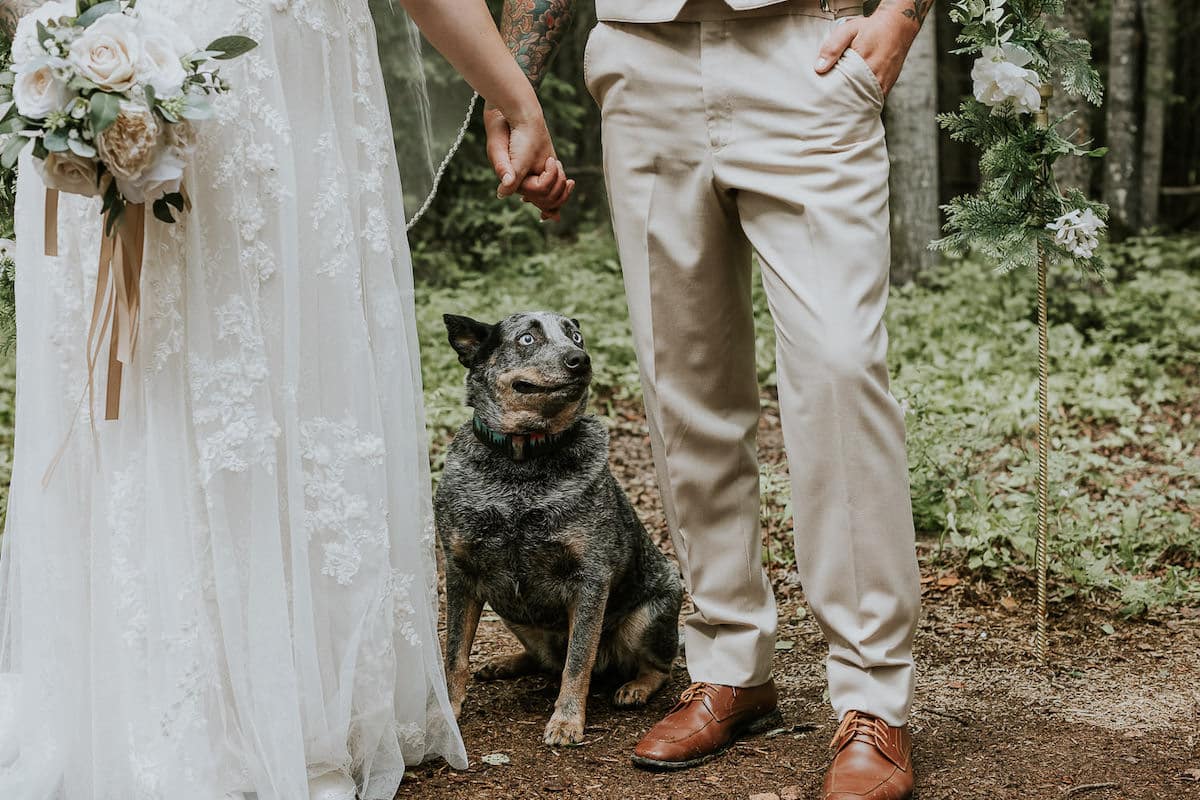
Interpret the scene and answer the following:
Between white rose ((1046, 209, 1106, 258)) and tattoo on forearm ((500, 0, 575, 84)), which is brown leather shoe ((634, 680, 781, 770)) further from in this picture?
tattoo on forearm ((500, 0, 575, 84))

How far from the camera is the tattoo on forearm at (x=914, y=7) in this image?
2.71m

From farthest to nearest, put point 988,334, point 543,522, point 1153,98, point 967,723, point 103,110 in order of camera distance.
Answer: point 1153,98, point 988,334, point 543,522, point 967,723, point 103,110

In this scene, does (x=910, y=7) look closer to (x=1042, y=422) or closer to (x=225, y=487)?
(x=1042, y=422)

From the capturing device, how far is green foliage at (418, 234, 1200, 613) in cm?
470

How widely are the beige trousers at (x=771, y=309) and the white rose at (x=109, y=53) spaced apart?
46.5 inches

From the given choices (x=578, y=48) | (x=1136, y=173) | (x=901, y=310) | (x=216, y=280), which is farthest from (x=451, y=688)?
(x=1136, y=173)

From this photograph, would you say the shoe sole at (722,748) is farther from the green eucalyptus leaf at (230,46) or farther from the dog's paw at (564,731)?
the green eucalyptus leaf at (230,46)

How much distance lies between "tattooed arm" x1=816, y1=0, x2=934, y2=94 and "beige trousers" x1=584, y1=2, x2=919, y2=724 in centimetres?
3

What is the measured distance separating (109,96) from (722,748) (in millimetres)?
2144

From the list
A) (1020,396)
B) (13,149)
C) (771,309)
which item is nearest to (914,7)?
(771,309)

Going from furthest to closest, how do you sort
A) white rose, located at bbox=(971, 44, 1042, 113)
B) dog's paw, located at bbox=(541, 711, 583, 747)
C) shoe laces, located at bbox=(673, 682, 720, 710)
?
white rose, located at bbox=(971, 44, 1042, 113)
dog's paw, located at bbox=(541, 711, 583, 747)
shoe laces, located at bbox=(673, 682, 720, 710)

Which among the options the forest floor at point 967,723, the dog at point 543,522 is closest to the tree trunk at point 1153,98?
the forest floor at point 967,723

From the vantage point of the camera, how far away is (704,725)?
120 inches

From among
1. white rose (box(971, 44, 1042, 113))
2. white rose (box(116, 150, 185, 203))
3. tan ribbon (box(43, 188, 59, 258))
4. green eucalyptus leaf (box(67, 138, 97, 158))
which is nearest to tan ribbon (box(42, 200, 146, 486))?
tan ribbon (box(43, 188, 59, 258))
